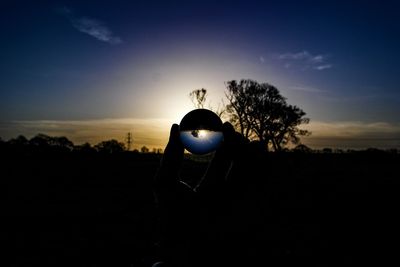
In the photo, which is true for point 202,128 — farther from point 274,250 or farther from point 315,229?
point 315,229

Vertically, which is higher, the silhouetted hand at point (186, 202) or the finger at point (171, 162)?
the finger at point (171, 162)

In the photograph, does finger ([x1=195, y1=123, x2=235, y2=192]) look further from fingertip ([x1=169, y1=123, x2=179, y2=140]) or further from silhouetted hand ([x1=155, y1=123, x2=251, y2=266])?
fingertip ([x1=169, y1=123, x2=179, y2=140])

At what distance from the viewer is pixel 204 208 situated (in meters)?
2.25

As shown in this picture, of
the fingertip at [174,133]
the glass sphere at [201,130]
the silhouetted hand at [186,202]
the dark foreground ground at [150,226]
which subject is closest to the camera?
the silhouetted hand at [186,202]

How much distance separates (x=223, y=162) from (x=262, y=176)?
0.33m

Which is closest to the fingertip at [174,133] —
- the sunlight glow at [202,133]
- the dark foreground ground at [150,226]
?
the sunlight glow at [202,133]

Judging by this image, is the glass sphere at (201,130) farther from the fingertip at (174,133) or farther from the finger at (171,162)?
the finger at (171,162)

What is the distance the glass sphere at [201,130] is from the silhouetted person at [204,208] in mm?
804

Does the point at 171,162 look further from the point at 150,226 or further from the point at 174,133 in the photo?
the point at 150,226

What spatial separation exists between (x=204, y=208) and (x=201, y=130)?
1248 millimetres

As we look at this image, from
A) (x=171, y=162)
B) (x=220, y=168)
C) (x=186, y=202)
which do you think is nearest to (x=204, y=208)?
(x=186, y=202)

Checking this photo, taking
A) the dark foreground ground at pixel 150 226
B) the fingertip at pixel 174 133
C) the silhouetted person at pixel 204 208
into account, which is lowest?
the dark foreground ground at pixel 150 226

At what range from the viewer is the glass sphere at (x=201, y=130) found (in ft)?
10.4

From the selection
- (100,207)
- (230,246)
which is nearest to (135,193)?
(100,207)
